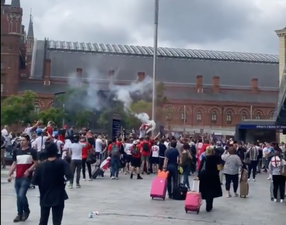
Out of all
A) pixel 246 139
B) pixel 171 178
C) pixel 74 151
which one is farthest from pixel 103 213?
pixel 246 139

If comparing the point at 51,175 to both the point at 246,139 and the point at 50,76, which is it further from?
the point at 50,76

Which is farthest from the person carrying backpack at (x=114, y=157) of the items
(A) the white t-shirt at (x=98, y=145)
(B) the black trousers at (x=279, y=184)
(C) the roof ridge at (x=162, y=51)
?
(C) the roof ridge at (x=162, y=51)

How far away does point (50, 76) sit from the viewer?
88125 mm

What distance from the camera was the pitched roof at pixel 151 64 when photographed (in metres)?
93.5

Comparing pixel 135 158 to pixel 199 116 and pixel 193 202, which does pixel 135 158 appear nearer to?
pixel 193 202

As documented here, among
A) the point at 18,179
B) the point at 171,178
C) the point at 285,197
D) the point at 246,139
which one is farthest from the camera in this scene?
the point at 246,139

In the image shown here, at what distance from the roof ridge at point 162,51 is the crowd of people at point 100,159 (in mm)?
73128

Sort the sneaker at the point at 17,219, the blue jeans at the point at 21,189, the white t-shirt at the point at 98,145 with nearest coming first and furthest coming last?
1. the blue jeans at the point at 21,189
2. the sneaker at the point at 17,219
3. the white t-shirt at the point at 98,145

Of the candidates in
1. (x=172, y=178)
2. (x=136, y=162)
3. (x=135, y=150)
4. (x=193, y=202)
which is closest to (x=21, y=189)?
(x=193, y=202)

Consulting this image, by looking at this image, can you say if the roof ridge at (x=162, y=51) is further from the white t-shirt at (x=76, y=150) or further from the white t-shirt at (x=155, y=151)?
the white t-shirt at (x=76, y=150)

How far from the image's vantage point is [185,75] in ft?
319

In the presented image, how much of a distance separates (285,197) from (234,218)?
5.11 m

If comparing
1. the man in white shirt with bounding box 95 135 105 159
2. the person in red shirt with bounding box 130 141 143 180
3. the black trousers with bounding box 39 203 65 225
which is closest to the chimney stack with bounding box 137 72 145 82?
the man in white shirt with bounding box 95 135 105 159

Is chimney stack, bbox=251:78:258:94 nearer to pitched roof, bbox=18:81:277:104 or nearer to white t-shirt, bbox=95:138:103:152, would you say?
pitched roof, bbox=18:81:277:104
